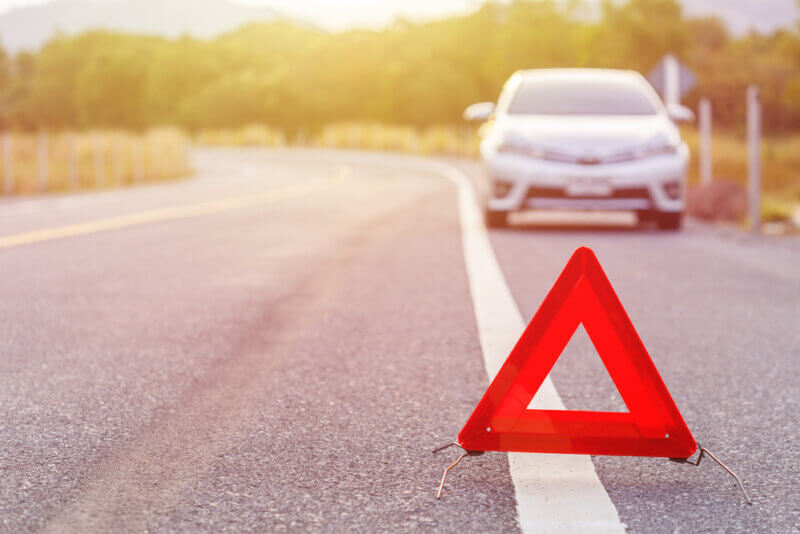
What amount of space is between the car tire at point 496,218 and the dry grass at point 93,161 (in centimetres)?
1568

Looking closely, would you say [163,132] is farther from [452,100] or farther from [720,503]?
[452,100]

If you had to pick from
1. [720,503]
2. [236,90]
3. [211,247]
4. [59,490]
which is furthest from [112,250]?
[236,90]

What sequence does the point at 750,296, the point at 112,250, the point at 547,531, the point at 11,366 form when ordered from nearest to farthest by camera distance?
the point at 547,531 < the point at 11,366 < the point at 750,296 < the point at 112,250

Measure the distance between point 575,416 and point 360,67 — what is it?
3637 inches

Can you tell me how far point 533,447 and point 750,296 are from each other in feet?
12.3

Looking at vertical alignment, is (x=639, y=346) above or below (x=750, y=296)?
above

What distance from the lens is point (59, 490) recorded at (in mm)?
2664

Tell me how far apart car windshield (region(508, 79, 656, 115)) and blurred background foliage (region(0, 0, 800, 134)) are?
141 ft

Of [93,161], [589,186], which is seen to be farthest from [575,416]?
[93,161]

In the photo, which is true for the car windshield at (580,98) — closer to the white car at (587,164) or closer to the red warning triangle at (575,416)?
the white car at (587,164)

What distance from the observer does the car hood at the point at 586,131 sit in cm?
1034

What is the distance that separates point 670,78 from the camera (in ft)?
63.1

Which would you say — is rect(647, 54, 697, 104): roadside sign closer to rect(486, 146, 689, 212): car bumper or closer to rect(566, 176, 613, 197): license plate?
rect(486, 146, 689, 212): car bumper

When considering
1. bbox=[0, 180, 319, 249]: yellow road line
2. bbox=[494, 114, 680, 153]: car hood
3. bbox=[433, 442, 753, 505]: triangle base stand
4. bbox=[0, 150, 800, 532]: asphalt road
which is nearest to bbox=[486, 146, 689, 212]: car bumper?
bbox=[494, 114, 680, 153]: car hood
